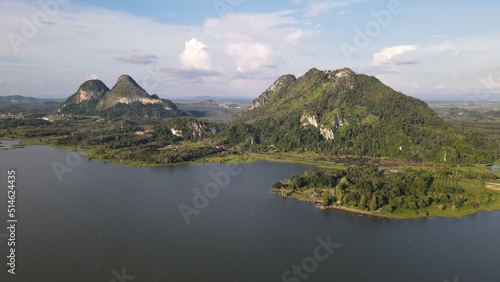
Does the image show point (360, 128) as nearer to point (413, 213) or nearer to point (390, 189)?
point (390, 189)

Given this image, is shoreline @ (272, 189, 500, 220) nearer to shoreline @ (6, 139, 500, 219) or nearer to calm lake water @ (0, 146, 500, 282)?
shoreline @ (6, 139, 500, 219)

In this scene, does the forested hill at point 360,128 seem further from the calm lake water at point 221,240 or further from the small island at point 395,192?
the calm lake water at point 221,240

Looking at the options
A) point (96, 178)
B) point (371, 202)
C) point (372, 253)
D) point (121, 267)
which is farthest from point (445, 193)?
point (96, 178)

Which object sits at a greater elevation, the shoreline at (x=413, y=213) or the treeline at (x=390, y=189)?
the treeline at (x=390, y=189)

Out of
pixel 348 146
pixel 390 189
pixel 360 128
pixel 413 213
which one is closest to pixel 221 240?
pixel 413 213

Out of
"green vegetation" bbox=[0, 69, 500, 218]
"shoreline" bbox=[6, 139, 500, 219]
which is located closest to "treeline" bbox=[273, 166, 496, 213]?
"green vegetation" bbox=[0, 69, 500, 218]

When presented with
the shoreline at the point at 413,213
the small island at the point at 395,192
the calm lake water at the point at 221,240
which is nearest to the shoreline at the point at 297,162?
the shoreline at the point at 413,213
